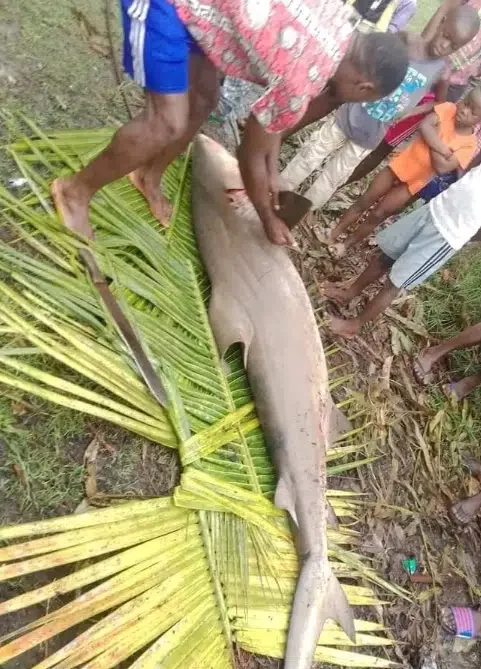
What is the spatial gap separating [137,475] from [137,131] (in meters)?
1.32

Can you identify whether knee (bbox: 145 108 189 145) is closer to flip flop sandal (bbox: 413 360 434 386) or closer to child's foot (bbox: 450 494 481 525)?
flip flop sandal (bbox: 413 360 434 386)

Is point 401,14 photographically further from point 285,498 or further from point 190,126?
point 285,498

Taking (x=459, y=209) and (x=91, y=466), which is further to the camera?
(x=459, y=209)

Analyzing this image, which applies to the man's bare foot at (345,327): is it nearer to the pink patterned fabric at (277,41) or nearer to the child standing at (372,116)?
the child standing at (372,116)

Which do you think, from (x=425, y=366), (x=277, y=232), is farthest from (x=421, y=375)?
(x=277, y=232)

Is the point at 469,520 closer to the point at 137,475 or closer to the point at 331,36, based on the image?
the point at 137,475

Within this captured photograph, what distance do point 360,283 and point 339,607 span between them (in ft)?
6.32

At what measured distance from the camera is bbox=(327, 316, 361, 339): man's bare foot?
3.89 m

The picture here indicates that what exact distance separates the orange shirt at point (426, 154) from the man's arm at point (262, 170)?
46.8 inches

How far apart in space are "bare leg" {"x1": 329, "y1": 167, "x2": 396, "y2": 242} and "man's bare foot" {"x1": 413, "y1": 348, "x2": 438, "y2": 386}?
3.07 feet

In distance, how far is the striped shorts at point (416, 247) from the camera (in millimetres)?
3477

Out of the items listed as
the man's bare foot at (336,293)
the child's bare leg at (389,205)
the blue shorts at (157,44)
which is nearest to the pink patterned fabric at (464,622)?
the man's bare foot at (336,293)

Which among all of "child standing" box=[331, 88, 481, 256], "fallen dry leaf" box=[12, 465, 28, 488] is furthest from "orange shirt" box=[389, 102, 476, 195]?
"fallen dry leaf" box=[12, 465, 28, 488]

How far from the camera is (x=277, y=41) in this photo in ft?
7.45
